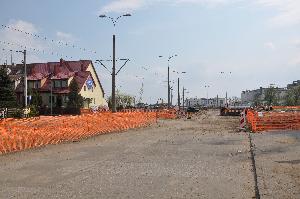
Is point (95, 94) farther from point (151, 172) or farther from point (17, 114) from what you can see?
point (151, 172)

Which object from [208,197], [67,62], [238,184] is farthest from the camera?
[67,62]

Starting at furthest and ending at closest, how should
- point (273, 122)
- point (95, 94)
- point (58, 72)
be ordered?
point (95, 94), point (58, 72), point (273, 122)

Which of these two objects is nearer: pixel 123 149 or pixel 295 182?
pixel 295 182

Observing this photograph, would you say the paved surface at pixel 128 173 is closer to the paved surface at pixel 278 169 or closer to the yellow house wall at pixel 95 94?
the paved surface at pixel 278 169

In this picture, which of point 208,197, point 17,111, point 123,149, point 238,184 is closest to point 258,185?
point 238,184

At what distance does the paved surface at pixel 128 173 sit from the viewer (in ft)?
32.0

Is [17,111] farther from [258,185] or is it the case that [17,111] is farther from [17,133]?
[258,185]

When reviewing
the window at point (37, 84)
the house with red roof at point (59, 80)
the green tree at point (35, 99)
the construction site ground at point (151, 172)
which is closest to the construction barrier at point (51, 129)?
the construction site ground at point (151, 172)

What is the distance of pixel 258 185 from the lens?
10.3 m

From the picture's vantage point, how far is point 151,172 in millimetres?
12453

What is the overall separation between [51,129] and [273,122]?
16.8 metres

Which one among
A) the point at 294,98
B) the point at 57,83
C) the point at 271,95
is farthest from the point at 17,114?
the point at 271,95

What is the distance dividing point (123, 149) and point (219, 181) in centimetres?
826

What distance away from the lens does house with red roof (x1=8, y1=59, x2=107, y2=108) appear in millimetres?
87500
